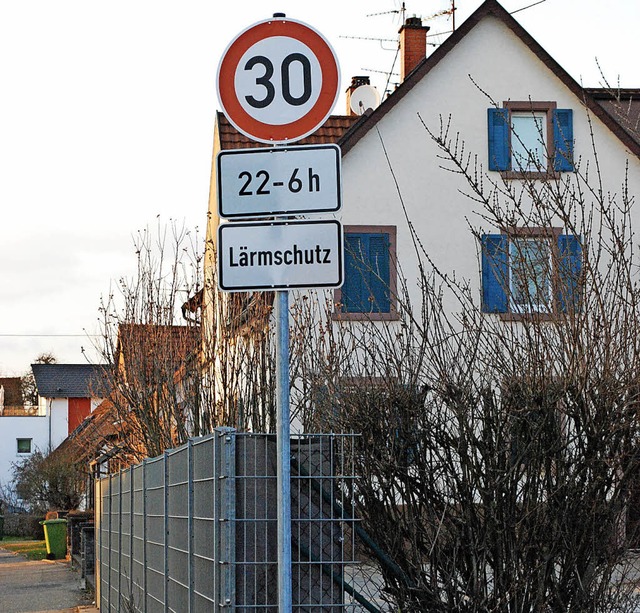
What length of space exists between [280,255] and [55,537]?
1184 inches

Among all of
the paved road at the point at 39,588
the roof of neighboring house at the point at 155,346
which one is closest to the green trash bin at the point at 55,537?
the paved road at the point at 39,588

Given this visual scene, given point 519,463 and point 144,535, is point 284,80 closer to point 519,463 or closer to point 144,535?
point 519,463

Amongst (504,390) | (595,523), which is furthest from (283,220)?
(595,523)

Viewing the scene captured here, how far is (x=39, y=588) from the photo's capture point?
74.9 ft

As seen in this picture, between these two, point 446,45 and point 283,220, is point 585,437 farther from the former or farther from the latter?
point 446,45

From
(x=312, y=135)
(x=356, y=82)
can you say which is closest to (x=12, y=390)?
(x=356, y=82)

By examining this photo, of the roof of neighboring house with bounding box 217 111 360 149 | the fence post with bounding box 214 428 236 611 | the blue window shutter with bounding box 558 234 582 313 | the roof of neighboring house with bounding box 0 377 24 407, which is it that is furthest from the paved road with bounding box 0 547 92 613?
the roof of neighboring house with bounding box 0 377 24 407

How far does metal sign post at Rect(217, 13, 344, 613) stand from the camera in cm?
513

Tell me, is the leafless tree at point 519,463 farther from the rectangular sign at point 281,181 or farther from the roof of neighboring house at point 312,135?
the roof of neighboring house at point 312,135

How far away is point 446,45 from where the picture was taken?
22.7 metres

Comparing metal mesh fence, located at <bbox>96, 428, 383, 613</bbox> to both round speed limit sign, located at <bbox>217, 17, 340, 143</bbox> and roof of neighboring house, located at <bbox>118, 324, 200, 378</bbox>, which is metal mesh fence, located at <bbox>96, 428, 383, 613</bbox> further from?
roof of neighboring house, located at <bbox>118, 324, 200, 378</bbox>

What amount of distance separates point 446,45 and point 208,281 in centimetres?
982

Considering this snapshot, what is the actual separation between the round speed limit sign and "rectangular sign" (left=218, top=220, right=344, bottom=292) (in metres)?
0.45

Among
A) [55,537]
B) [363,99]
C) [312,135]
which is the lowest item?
[55,537]
